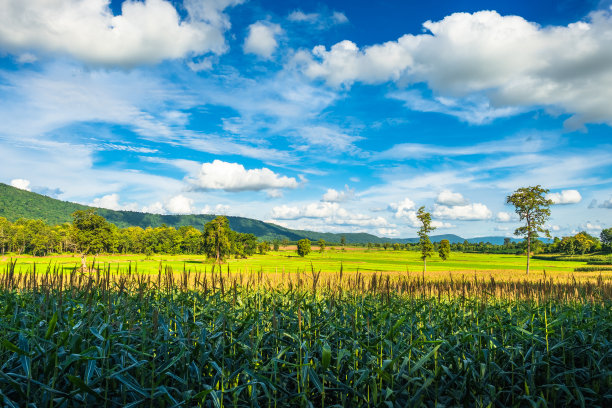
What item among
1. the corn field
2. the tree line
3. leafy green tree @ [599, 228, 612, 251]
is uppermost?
leafy green tree @ [599, 228, 612, 251]

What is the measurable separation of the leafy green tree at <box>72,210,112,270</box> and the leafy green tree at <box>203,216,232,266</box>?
1829cm

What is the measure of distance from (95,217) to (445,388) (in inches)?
2541

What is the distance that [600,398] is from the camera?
4.53 meters

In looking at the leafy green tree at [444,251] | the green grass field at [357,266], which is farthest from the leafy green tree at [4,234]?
the leafy green tree at [444,251]

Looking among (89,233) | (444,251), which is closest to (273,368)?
(89,233)

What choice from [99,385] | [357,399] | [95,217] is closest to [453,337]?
[357,399]

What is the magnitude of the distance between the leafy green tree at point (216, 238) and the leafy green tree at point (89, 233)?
1829cm

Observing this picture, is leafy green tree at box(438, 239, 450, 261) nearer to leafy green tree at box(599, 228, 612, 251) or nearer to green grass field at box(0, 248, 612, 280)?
green grass field at box(0, 248, 612, 280)

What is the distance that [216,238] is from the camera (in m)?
68.2

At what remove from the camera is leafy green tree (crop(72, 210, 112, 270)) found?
53.2 metres

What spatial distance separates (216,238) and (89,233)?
73.6 ft

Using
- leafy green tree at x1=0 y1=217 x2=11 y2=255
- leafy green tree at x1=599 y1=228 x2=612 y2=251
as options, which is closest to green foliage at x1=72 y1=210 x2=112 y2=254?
leafy green tree at x1=0 y1=217 x2=11 y2=255

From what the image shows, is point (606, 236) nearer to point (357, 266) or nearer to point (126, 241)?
point (357, 266)

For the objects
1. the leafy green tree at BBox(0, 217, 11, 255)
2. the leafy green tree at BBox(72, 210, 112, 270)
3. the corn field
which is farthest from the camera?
the leafy green tree at BBox(0, 217, 11, 255)
